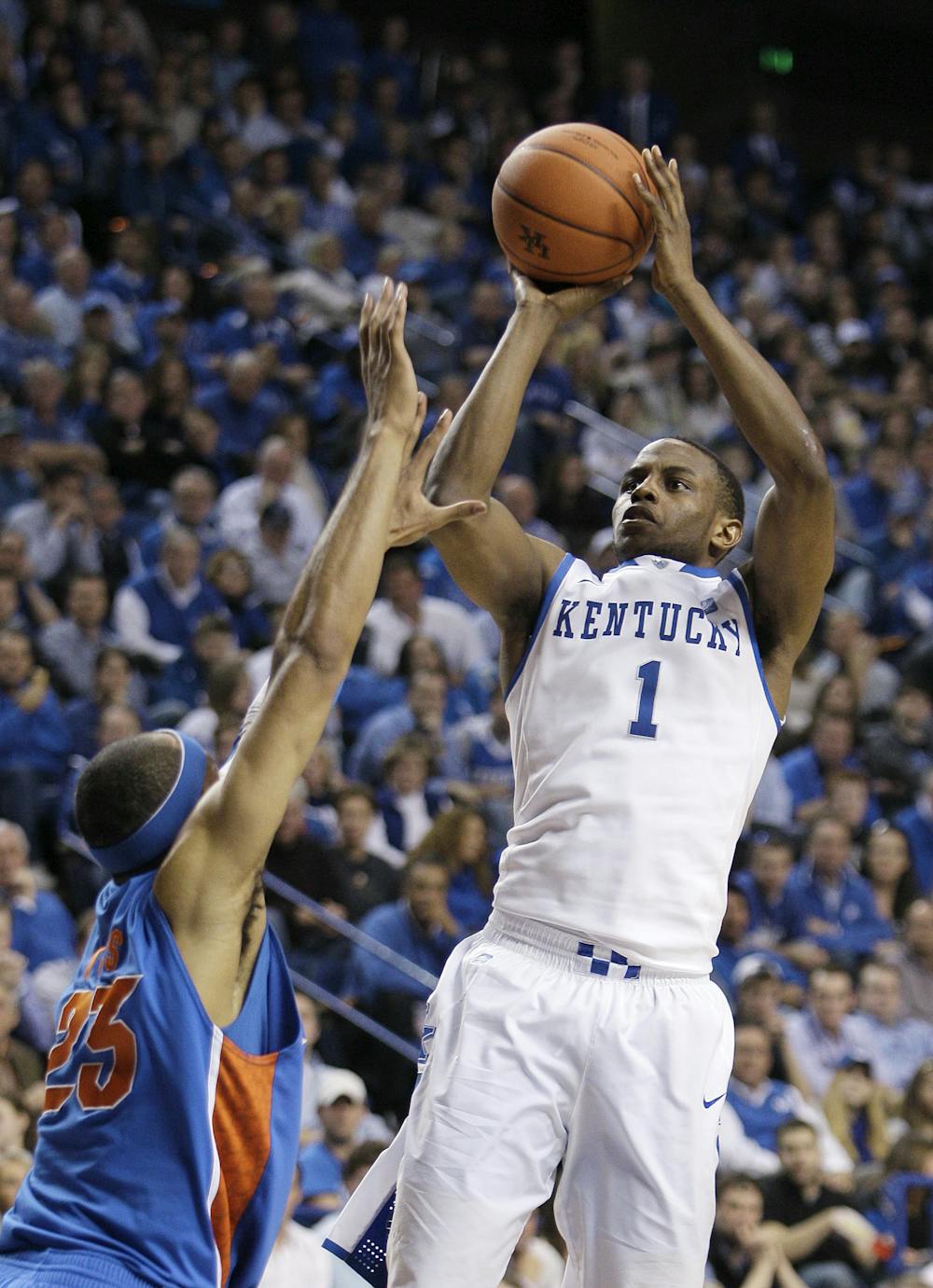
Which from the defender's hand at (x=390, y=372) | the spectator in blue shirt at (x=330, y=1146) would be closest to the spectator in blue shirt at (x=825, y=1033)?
the spectator in blue shirt at (x=330, y=1146)

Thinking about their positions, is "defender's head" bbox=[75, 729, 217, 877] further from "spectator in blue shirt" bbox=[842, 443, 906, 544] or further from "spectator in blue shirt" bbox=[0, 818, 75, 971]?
"spectator in blue shirt" bbox=[842, 443, 906, 544]

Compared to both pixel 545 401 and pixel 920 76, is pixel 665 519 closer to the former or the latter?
pixel 545 401

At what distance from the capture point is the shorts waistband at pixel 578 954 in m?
3.27

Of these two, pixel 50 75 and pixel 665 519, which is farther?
pixel 50 75

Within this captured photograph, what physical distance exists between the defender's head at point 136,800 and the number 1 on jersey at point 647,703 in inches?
34.3

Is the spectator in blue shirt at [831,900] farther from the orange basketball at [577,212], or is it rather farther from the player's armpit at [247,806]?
the player's armpit at [247,806]

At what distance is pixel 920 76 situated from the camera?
17.7m

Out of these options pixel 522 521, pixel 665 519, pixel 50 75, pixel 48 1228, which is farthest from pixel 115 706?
pixel 50 75

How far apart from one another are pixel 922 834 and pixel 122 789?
6655mm

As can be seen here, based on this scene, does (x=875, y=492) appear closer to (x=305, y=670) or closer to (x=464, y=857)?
(x=464, y=857)

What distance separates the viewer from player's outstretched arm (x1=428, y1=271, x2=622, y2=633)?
3523mm

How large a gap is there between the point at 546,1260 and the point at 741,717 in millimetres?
2992

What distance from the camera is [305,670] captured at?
2.78 meters

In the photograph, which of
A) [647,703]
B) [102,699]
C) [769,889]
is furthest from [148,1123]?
[769,889]
